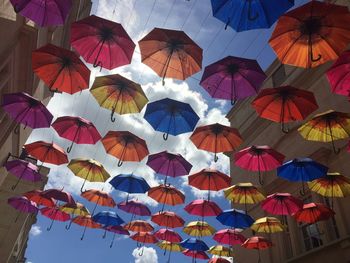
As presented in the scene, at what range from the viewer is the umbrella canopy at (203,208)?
40.2 ft

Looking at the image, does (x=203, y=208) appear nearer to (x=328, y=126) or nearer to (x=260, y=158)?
(x=260, y=158)

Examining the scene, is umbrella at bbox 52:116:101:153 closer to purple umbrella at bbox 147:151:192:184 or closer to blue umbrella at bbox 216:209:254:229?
purple umbrella at bbox 147:151:192:184

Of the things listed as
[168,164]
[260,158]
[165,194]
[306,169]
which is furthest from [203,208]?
[306,169]

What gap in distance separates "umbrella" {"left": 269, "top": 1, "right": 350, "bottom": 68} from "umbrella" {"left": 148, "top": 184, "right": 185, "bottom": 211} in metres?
7.07

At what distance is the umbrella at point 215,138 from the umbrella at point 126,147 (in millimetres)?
1812

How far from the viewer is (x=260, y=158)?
9.95 metres

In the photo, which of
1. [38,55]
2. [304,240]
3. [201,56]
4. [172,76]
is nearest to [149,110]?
[172,76]

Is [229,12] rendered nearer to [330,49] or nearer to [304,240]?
[330,49]

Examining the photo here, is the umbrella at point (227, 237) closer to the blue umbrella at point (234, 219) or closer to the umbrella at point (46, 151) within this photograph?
the blue umbrella at point (234, 219)

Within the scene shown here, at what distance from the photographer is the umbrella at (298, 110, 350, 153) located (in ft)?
27.3

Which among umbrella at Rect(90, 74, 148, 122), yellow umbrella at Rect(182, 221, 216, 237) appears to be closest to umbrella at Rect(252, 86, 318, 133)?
umbrella at Rect(90, 74, 148, 122)

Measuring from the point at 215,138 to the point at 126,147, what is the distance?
117 inches

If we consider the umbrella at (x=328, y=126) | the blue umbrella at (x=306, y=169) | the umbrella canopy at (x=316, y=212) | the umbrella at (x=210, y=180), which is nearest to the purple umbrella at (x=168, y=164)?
the umbrella at (x=210, y=180)

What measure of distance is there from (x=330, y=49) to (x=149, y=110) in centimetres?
468
